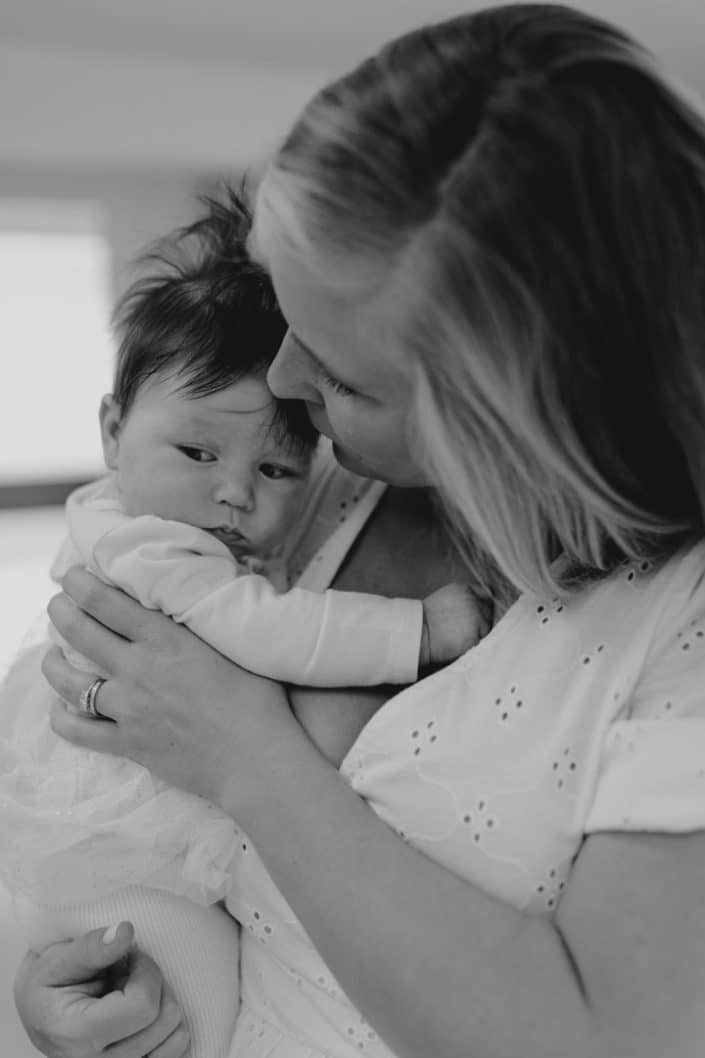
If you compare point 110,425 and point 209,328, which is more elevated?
point 209,328

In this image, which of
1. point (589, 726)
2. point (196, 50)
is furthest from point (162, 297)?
point (196, 50)

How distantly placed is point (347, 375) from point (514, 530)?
0.16m

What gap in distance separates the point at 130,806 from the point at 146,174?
3.40m

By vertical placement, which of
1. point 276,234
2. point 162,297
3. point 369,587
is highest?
point 276,234

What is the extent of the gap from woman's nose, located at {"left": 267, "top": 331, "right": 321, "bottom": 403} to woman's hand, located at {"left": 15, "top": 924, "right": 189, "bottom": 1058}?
46 cm

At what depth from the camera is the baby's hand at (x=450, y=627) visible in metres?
0.95

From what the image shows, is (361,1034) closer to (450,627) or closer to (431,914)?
(431,914)

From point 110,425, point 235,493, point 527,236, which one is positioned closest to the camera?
point 527,236

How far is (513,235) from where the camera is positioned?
71cm

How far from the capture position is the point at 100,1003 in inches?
36.4

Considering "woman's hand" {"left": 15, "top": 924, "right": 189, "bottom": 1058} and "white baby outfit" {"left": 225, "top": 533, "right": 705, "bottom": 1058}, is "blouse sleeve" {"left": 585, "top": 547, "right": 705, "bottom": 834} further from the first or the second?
"woman's hand" {"left": 15, "top": 924, "right": 189, "bottom": 1058}

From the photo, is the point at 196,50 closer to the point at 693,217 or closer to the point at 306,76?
the point at 306,76

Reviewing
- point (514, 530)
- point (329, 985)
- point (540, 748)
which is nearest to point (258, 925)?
point (329, 985)

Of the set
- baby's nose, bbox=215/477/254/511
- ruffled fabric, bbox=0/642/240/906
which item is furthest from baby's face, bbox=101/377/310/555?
ruffled fabric, bbox=0/642/240/906
